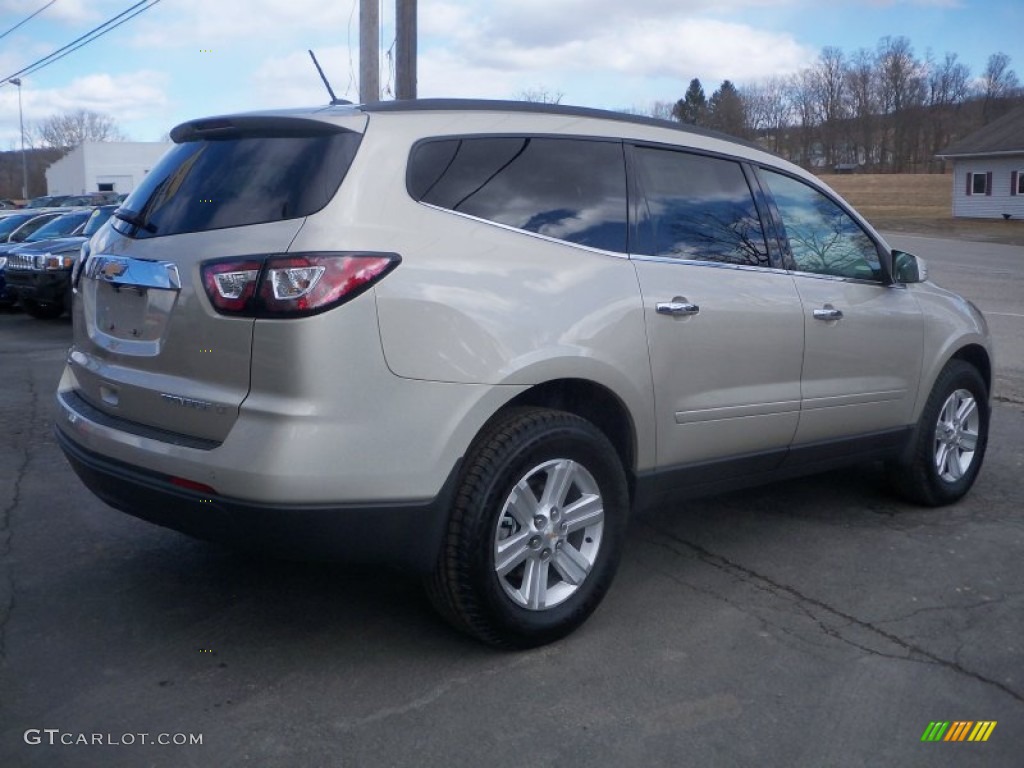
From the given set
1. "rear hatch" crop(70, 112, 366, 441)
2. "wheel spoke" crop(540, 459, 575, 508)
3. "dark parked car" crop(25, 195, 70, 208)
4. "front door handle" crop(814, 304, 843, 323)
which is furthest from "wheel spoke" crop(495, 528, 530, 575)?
"dark parked car" crop(25, 195, 70, 208)

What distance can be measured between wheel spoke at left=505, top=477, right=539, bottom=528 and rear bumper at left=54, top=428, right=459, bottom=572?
0.29m

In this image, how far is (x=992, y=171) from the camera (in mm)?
51812

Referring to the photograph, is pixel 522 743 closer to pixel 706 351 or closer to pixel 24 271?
pixel 706 351

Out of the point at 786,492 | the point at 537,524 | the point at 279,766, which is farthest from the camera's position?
the point at 786,492

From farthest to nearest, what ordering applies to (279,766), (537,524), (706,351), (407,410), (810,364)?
1. (810,364)
2. (706,351)
3. (537,524)
4. (407,410)
5. (279,766)

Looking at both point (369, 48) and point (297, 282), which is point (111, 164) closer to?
point (369, 48)

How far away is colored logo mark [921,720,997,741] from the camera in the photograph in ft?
11.7

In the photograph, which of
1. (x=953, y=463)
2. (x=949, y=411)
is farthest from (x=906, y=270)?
(x=953, y=463)

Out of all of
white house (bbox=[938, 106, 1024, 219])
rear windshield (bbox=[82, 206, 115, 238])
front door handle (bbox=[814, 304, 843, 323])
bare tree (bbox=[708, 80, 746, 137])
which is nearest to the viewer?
front door handle (bbox=[814, 304, 843, 323])

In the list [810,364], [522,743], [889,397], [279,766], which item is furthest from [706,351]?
[279,766]

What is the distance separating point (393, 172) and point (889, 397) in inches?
119

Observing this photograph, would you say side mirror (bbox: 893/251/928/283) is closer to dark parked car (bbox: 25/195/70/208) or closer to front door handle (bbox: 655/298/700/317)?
front door handle (bbox: 655/298/700/317)

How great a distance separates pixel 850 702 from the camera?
3.79m

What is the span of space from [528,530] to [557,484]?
0.20 meters
